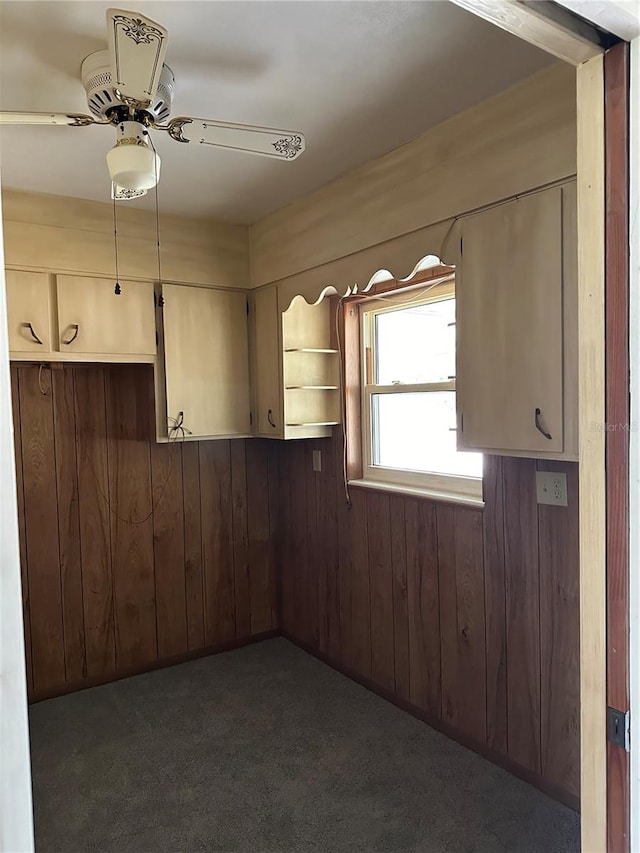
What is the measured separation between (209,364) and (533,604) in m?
1.89

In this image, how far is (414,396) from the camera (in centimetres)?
280

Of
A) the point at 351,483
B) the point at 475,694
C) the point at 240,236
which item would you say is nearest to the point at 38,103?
the point at 240,236

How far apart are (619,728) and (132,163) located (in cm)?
167

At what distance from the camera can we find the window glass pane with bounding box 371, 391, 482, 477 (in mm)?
2594

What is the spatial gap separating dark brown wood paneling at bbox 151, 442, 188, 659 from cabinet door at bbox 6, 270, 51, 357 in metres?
0.88

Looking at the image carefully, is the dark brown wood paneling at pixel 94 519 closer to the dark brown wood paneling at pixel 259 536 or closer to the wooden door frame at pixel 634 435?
the dark brown wood paneling at pixel 259 536

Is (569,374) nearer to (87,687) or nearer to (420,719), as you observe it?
(420,719)

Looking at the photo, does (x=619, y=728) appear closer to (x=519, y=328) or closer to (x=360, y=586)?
(x=519, y=328)

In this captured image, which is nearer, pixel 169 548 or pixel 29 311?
pixel 29 311

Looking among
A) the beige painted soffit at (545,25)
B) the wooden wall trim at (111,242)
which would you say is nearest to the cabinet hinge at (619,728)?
the beige painted soffit at (545,25)

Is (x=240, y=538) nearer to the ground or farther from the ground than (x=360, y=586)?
→ farther from the ground

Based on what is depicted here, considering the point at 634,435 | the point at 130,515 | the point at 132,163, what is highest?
the point at 132,163

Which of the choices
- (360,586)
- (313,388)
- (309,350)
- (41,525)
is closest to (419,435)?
(313,388)

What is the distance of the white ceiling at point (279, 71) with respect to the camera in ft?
4.58
